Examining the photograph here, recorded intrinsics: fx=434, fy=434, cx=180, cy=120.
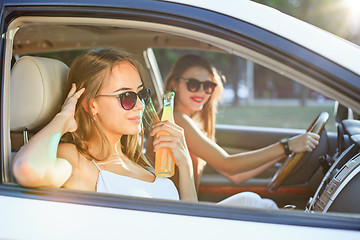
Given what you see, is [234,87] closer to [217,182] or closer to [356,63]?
[217,182]

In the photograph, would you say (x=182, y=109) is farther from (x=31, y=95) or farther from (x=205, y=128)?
(x=31, y=95)

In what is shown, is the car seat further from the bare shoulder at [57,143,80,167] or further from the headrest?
the bare shoulder at [57,143,80,167]

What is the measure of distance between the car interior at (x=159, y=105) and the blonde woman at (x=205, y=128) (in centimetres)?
13

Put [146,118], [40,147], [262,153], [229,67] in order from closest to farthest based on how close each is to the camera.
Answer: [40,147], [146,118], [262,153], [229,67]

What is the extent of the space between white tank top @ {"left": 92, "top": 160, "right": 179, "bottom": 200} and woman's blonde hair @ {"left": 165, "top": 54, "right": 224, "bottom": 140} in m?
1.13

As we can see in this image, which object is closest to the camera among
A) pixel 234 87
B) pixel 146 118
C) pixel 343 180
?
pixel 343 180

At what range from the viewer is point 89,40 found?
307 centimetres

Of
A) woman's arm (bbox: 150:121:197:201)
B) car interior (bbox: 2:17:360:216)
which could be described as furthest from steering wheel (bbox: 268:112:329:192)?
woman's arm (bbox: 150:121:197:201)

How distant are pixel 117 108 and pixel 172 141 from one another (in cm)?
27

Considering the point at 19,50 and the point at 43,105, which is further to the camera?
the point at 19,50

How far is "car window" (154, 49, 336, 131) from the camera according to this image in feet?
40.2

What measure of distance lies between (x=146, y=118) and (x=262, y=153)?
0.85 metres

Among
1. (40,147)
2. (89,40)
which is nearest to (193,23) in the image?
(40,147)

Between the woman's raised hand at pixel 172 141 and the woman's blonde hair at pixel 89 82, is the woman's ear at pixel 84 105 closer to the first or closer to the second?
the woman's blonde hair at pixel 89 82
